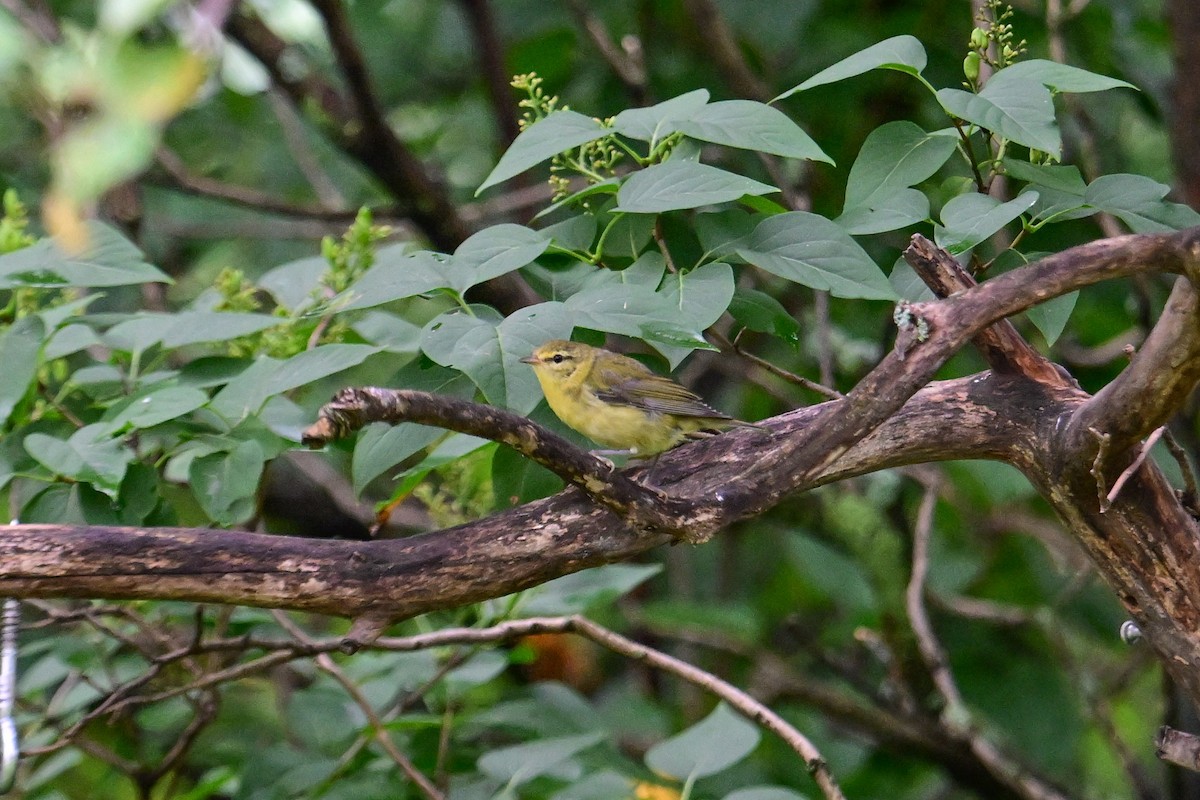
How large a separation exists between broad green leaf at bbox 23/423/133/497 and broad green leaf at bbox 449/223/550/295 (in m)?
0.65

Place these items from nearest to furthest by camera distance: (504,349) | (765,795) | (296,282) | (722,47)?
(504,349) → (765,795) → (296,282) → (722,47)

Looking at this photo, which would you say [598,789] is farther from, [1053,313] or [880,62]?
[880,62]

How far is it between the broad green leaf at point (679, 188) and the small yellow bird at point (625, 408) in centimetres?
63

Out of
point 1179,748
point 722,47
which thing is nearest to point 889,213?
point 1179,748

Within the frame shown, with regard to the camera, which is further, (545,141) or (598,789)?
(598,789)

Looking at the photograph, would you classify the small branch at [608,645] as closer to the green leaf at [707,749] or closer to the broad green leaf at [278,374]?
the green leaf at [707,749]

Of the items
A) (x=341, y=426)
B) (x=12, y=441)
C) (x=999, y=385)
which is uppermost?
(x=341, y=426)

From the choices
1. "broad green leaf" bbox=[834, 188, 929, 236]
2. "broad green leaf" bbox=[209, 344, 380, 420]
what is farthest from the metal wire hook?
"broad green leaf" bbox=[834, 188, 929, 236]

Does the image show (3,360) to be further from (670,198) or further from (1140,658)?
(1140,658)

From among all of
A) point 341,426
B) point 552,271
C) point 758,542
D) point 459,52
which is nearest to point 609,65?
point 459,52

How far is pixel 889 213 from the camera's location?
1.92 meters

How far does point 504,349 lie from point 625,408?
0.82 metres

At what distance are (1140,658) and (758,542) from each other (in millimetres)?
1632

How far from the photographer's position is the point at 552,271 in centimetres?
220
